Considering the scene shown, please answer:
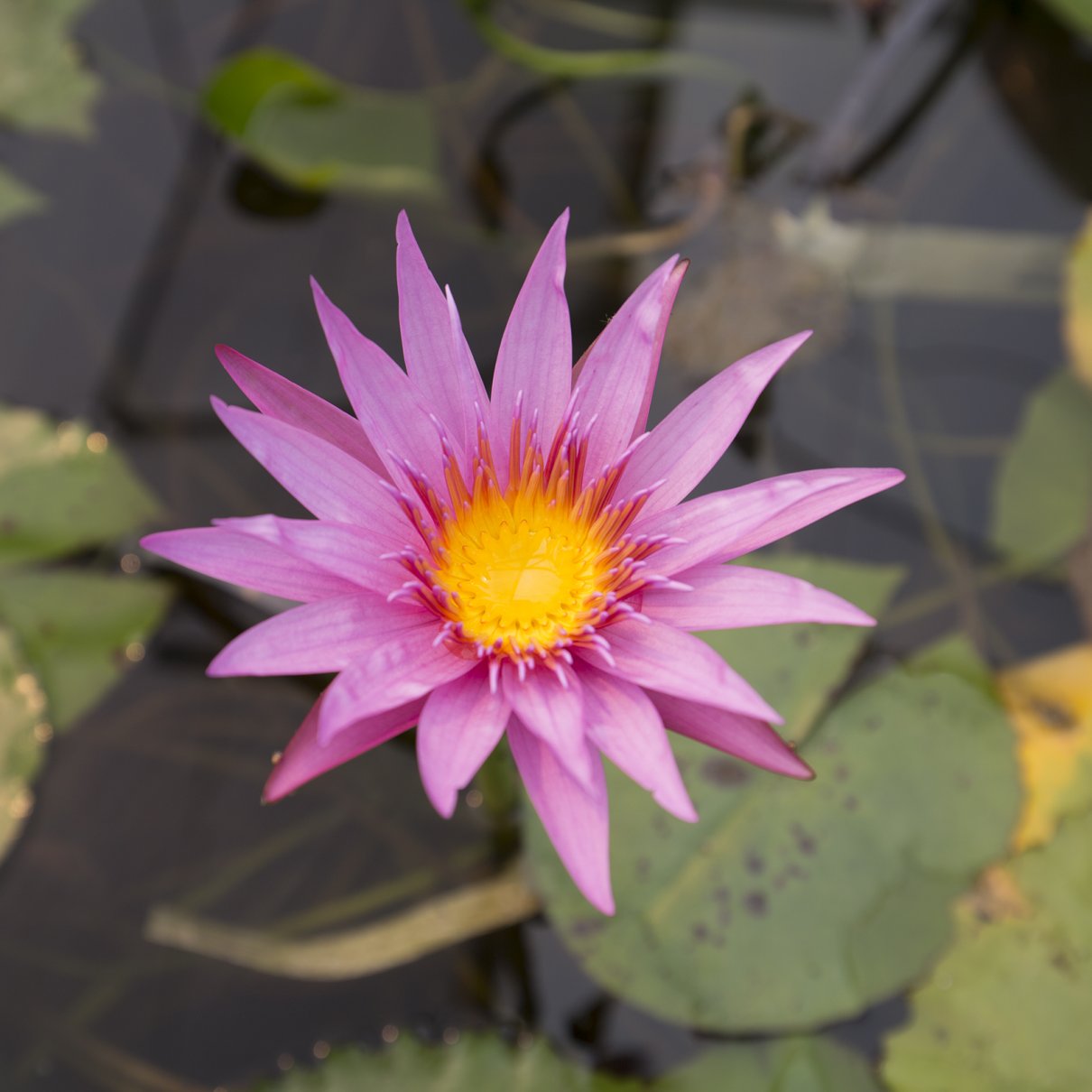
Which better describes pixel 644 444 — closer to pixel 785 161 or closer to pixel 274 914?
pixel 274 914

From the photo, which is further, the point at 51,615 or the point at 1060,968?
the point at 51,615

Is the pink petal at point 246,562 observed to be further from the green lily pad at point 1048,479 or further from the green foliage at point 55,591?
the green lily pad at point 1048,479

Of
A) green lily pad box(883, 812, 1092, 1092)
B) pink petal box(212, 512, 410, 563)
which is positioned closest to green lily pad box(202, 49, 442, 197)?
pink petal box(212, 512, 410, 563)

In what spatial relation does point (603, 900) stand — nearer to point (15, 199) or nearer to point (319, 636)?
point (319, 636)

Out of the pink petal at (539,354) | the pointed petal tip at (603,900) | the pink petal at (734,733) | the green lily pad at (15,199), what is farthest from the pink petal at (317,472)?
the green lily pad at (15,199)

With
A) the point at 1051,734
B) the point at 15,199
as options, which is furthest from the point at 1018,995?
the point at 15,199

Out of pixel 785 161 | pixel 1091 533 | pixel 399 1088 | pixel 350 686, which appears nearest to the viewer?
pixel 350 686

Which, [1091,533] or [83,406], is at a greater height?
[1091,533]

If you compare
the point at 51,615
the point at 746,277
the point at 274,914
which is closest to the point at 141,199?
the point at 51,615
